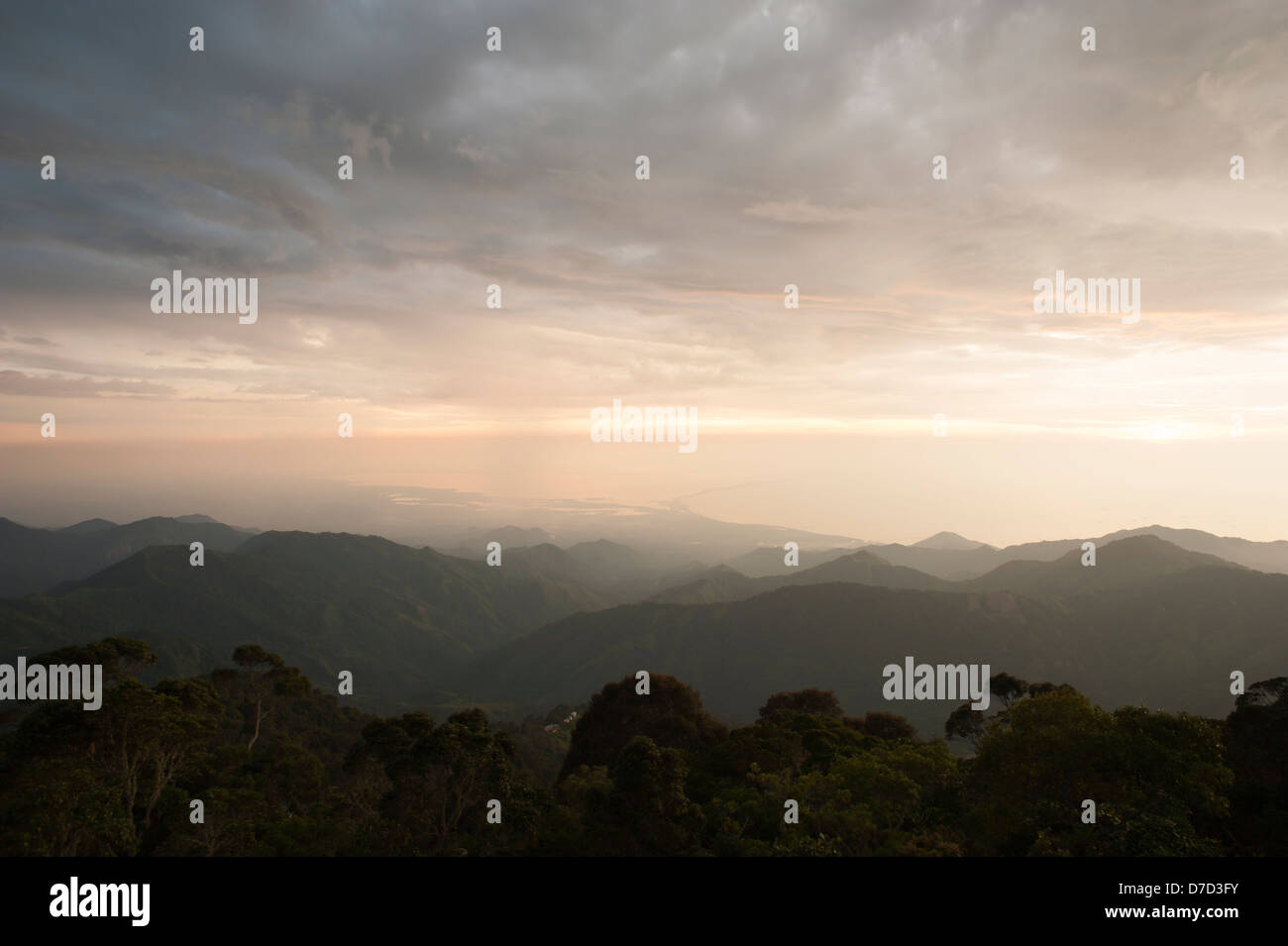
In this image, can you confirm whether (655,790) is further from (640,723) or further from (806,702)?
(806,702)

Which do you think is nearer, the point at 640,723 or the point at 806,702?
the point at 640,723

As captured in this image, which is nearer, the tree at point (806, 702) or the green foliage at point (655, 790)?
the green foliage at point (655, 790)

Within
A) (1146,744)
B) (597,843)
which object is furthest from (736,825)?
(1146,744)

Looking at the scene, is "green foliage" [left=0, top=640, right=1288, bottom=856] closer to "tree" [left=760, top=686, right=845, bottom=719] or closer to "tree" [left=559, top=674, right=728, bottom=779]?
"tree" [left=559, top=674, right=728, bottom=779]

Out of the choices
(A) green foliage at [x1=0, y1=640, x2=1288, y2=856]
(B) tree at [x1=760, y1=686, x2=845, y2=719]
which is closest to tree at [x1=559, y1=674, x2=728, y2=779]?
(B) tree at [x1=760, y1=686, x2=845, y2=719]

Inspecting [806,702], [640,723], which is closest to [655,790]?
[640,723]

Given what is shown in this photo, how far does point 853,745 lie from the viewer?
3516cm

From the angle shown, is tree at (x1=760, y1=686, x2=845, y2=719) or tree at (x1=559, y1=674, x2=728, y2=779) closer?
tree at (x1=559, y1=674, x2=728, y2=779)

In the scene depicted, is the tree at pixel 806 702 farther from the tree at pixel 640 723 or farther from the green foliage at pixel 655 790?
the green foliage at pixel 655 790

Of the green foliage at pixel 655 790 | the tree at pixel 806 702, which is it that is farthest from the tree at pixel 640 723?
the green foliage at pixel 655 790
